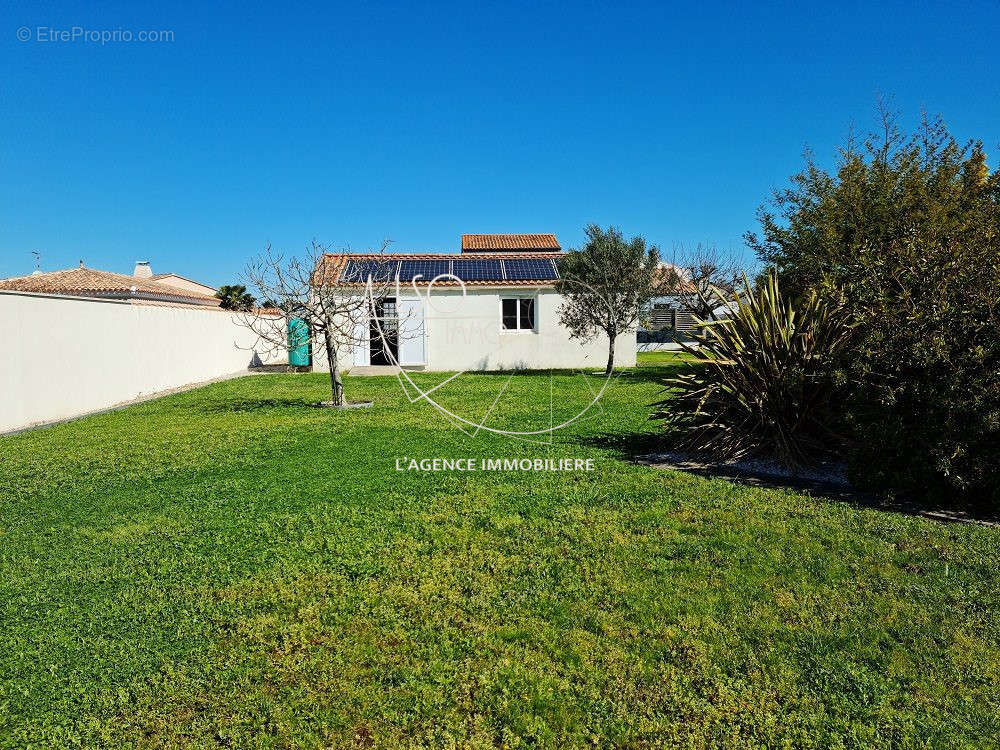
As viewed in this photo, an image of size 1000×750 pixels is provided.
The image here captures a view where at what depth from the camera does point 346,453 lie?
28.9ft

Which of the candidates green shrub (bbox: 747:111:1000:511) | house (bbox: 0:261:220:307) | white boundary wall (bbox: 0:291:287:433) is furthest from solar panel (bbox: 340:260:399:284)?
green shrub (bbox: 747:111:1000:511)

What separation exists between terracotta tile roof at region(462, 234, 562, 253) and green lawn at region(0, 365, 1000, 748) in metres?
33.0

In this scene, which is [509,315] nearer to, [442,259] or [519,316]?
[519,316]

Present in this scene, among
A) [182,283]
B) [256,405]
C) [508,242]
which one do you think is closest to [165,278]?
[182,283]

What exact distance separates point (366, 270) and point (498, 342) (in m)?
5.75

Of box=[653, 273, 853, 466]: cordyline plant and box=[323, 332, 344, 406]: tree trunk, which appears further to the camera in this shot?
box=[323, 332, 344, 406]: tree trunk

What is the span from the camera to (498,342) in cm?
2409

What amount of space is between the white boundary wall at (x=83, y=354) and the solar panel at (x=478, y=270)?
967cm

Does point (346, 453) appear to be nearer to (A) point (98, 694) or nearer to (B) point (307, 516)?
(B) point (307, 516)

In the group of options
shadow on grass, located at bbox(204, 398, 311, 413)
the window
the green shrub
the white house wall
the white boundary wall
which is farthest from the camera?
the window

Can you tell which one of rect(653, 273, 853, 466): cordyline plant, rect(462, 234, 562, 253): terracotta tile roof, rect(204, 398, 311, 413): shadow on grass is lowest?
rect(204, 398, 311, 413): shadow on grass

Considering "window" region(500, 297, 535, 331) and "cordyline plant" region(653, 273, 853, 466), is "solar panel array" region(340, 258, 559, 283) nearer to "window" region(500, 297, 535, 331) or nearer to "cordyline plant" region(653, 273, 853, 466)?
"window" region(500, 297, 535, 331)

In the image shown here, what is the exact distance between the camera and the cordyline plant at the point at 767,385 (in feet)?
26.1

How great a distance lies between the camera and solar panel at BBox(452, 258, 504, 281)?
79.0ft
